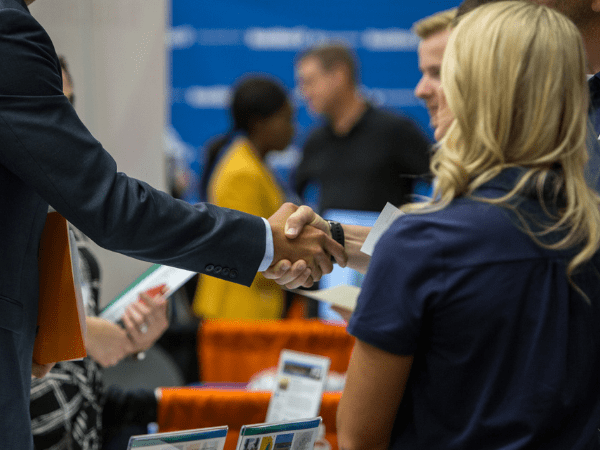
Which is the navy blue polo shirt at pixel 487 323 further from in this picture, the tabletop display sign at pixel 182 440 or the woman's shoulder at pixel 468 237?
the tabletop display sign at pixel 182 440

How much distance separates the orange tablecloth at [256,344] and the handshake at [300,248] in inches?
43.4

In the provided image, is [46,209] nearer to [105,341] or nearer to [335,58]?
[105,341]

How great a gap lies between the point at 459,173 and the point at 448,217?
77 millimetres

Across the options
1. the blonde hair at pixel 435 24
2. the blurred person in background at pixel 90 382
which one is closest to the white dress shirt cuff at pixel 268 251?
the blurred person in background at pixel 90 382

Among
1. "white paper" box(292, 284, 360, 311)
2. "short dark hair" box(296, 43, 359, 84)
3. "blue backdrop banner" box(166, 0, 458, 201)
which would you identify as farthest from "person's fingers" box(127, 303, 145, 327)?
"blue backdrop banner" box(166, 0, 458, 201)

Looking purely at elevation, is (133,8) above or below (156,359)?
above

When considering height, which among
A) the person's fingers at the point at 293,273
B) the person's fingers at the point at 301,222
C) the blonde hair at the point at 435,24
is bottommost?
the person's fingers at the point at 293,273

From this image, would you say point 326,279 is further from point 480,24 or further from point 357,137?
point 480,24

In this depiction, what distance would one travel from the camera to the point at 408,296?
924mm

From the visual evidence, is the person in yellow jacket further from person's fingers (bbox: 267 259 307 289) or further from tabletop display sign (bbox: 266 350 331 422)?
person's fingers (bbox: 267 259 307 289)

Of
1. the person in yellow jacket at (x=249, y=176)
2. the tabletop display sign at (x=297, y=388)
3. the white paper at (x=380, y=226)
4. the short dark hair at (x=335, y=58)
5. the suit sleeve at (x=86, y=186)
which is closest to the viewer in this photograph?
the suit sleeve at (x=86, y=186)

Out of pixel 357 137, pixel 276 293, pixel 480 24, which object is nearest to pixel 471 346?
pixel 480 24

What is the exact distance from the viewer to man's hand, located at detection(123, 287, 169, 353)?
5.82ft

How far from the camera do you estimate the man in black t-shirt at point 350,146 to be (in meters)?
3.89
